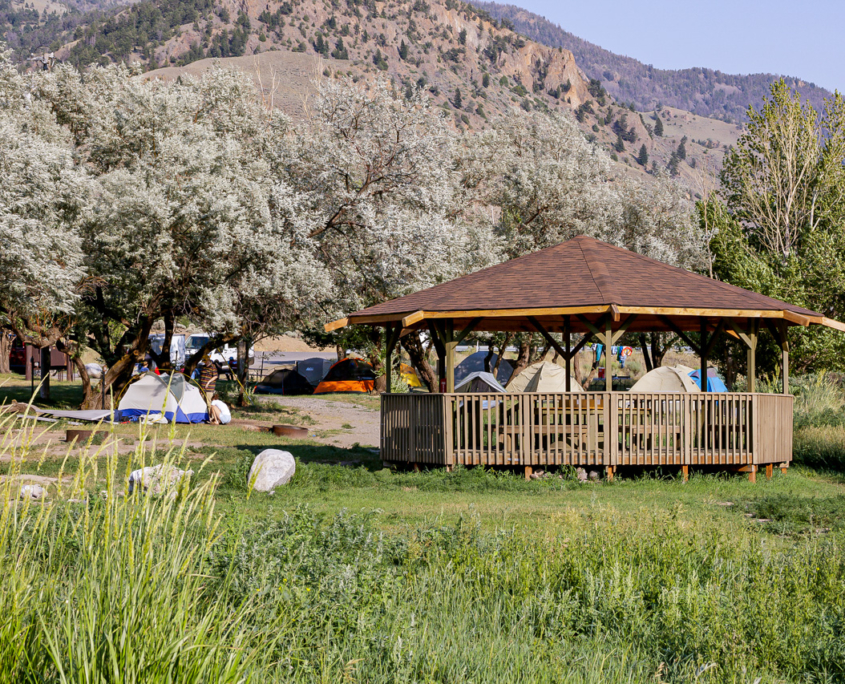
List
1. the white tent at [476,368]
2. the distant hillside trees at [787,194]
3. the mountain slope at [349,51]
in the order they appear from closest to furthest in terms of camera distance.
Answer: the distant hillside trees at [787,194]
the white tent at [476,368]
the mountain slope at [349,51]

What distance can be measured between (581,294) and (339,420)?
13.0 m

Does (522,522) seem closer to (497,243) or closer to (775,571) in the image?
(775,571)

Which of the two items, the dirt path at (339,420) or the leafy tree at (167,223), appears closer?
the leafy tree at (167,223)

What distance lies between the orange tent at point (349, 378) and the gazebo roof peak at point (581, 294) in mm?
21763

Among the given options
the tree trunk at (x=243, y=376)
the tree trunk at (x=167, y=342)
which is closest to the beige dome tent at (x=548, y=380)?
the tree trunk at (x=167, y=342)

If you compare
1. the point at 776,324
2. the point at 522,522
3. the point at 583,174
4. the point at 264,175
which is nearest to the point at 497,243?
the point at 583,174

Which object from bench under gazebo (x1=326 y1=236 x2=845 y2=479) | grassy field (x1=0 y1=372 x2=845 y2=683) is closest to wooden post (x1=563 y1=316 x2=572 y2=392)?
bench under gazebo (x1=326 y1=236 x2=845 y2=479)

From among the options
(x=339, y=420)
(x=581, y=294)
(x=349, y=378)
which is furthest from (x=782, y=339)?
(x=349, y=378)

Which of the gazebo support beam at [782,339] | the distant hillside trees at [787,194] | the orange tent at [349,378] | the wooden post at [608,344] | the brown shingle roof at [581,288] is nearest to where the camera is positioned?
the wooden post at [608,344]

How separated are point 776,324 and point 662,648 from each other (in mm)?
10909

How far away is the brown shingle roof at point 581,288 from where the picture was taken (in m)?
13.1

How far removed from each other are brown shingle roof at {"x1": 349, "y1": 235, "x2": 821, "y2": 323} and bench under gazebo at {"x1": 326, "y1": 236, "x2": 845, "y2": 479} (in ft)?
0.11

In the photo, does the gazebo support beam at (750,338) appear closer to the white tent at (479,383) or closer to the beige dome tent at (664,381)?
the beige dome tent at (664,381)

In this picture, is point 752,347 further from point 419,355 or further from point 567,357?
point 419,355
